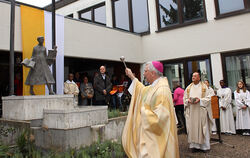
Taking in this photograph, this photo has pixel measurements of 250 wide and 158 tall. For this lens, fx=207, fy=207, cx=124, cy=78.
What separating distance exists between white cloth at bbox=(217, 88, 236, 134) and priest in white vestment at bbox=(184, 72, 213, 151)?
2.89 m

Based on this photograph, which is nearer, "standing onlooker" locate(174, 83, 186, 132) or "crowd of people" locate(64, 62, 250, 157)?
"crowd of people" locate(64, 62, 250, 157)

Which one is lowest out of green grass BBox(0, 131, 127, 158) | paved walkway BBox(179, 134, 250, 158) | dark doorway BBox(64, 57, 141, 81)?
paved walkway BBox(179, 134, 250, 158)

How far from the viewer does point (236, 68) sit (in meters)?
9.84

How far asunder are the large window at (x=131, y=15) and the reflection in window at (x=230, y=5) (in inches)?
168

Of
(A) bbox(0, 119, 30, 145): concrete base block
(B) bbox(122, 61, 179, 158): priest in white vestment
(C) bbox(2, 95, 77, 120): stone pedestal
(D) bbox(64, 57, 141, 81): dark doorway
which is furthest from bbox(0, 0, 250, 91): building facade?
(B) bbox(122, 61, 179, 158): priest in white vestment

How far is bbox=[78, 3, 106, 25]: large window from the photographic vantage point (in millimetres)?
14945

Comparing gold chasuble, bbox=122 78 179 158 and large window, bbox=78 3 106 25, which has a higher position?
large window, bbox=78 3 106 25

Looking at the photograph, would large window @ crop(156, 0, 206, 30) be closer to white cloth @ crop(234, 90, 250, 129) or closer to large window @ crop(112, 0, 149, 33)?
large window @ crop(112, 0, 149, 33)

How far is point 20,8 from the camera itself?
7.55m

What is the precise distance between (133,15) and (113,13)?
5.22 feet

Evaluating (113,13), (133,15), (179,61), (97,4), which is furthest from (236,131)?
(97,4)

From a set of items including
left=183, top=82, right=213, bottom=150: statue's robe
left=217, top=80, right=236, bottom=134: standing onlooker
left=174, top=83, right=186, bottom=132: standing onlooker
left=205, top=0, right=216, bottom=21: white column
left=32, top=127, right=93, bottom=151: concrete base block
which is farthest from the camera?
left=205, top=0, right=216, bottom=21: white column

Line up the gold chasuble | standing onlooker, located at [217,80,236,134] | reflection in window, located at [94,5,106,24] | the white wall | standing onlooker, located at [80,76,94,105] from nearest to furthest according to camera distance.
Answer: the gold chasuble → standing onlooker, located at [217,80,236,134] → standing onlooker, located at [80,76,94,105] → the white wall → reflection in window, located at [94,5,106,24]

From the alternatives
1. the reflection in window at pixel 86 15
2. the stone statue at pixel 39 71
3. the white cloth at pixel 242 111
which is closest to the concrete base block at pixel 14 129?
the stone statue at pixel 39 71
